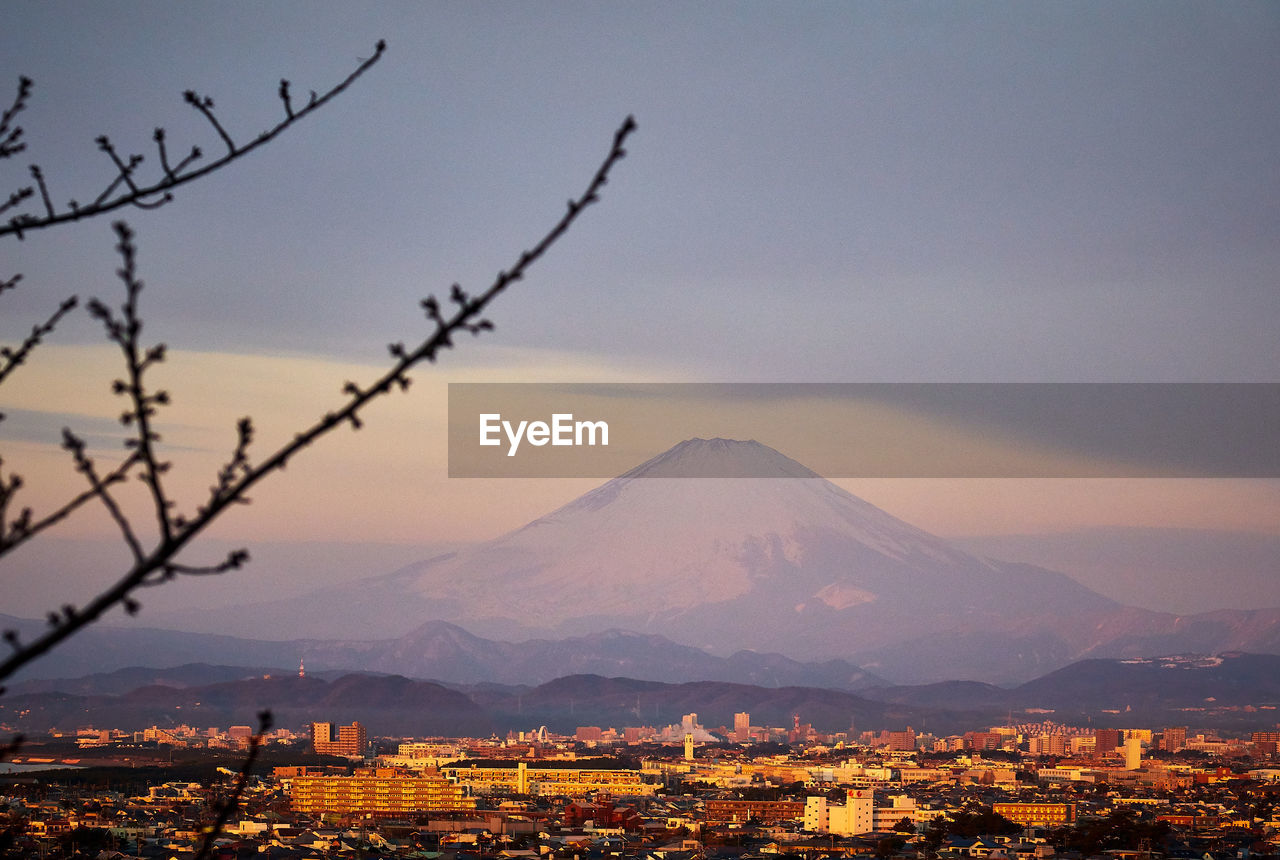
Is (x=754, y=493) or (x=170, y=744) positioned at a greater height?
(x=754, y=493)

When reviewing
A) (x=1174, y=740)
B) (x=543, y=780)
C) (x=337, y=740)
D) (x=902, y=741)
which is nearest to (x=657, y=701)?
(x=902, y=741)

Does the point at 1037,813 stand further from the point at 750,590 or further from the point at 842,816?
the point at 750,590

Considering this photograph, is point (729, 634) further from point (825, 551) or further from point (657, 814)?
point (657, 814)

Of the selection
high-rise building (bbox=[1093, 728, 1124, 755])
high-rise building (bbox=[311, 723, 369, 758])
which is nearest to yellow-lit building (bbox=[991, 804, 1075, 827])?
high-rise building (bbox=[1093, 728, 1124, 755])

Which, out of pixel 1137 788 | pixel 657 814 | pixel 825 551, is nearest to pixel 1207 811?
pixel 1137 788

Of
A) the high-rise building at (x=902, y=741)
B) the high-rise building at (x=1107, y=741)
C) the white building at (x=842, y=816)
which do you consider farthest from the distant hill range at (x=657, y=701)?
the white building at (x=842, y=816)

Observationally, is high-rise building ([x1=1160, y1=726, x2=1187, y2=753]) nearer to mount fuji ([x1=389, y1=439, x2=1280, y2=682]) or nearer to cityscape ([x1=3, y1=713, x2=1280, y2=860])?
cityscape ([x1=3, y1=713, x2=1280, y2=860])
